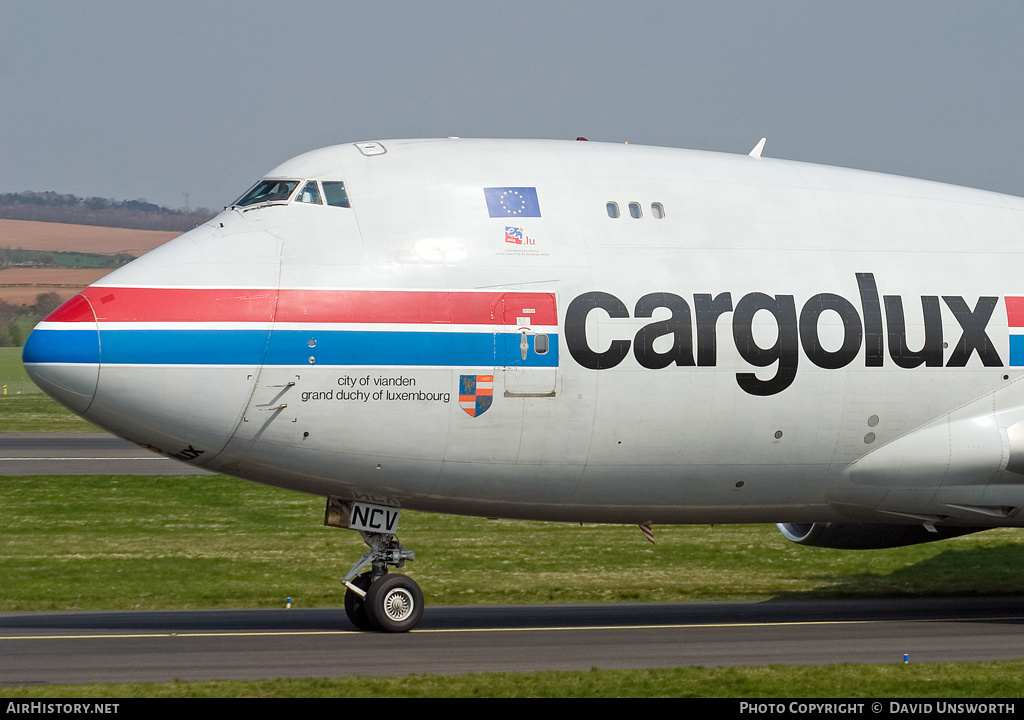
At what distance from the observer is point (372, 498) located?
18.6 metres

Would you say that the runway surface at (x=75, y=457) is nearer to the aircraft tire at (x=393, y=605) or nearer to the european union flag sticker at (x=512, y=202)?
the aircraft tire at (x=393, y=605)

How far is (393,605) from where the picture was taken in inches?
741

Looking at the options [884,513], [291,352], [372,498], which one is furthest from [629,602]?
[291,352]

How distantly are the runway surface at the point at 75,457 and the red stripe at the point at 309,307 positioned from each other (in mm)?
23223

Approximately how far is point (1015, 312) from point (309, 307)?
35.2 feet

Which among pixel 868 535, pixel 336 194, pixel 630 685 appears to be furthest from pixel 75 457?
pixel 630 685

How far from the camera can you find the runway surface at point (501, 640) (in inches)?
656

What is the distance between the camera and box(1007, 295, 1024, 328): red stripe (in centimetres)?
2000

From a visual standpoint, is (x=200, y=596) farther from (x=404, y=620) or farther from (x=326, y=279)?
(x=326, y=279)

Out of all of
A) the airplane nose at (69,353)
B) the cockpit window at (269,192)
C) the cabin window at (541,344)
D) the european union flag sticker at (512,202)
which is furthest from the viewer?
the european union flag sticker at (512,202)

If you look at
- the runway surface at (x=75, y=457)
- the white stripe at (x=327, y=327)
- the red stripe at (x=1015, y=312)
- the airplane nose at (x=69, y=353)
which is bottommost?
the runway surface at (x=75, y=457)

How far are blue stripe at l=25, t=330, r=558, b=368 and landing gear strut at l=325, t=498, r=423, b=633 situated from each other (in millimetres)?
2573

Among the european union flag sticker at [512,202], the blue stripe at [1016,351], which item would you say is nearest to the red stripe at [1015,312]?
the blue stripe at [1016,351]

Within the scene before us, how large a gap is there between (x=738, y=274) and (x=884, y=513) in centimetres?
453
